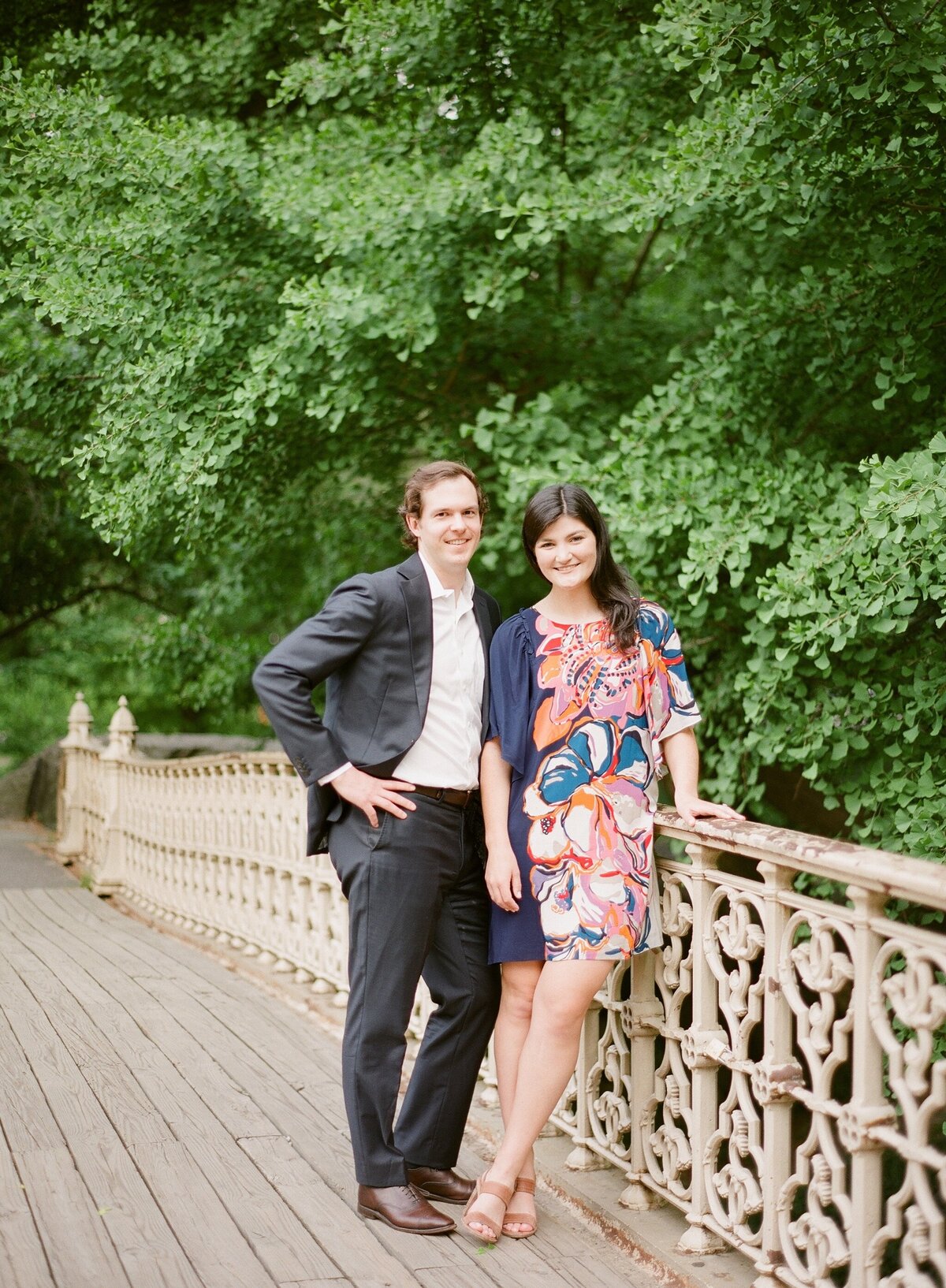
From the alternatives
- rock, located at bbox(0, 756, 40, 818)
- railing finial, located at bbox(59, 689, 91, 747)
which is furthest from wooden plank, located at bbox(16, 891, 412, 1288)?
rock, located at bbox(0, 756, 40, 818)

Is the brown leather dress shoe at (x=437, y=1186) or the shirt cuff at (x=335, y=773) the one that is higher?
the shirt cuff at (x=335, y=773)

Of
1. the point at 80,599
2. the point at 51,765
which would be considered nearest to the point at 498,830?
the point at 80,599

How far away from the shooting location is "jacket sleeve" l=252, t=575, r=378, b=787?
306 cm

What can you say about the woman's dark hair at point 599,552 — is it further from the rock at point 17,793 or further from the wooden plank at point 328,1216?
the rock at point 17,793

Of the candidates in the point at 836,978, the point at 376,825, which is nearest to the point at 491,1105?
the point at 376,825

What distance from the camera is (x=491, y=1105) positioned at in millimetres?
4266

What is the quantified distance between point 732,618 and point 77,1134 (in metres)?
3.74

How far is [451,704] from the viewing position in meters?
3.23

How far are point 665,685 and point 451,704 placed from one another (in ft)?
1.82

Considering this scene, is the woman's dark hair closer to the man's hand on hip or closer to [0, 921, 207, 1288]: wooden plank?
the man's hand on hip

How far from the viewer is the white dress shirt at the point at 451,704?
10.4 ft

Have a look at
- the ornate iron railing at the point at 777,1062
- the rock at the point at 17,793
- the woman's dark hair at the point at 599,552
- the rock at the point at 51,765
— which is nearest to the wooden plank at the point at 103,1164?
the ornate iron railing at the point at 777,1062

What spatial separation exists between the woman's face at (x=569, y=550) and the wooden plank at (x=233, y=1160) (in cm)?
174

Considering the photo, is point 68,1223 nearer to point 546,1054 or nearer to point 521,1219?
point 521,1219
